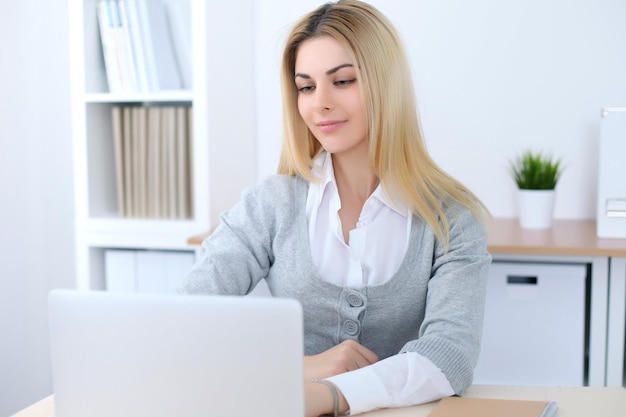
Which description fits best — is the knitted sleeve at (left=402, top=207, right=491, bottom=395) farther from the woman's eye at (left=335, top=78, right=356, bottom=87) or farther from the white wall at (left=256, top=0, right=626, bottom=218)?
the white wall at (left=256, top=0, right=626, bottom=218)

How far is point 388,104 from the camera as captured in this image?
153cm

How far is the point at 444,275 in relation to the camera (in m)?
1.47

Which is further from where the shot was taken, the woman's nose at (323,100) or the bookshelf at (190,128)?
the bookshelf at (190,128)

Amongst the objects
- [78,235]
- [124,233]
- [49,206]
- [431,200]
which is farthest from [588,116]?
[49,206]

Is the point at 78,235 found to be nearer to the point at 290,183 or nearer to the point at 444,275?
the point at 290,183

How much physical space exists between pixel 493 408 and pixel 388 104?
65 cm

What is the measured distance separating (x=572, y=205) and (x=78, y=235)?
5.32 feet

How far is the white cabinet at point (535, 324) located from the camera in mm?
2074

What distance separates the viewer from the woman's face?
1539 mm

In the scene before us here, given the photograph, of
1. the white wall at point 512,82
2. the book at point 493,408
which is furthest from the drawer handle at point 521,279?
the book at point 493,408

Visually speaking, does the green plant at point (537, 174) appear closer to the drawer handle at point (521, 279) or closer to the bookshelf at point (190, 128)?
the drawer handle at point (521, 279)

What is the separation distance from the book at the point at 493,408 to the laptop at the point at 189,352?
36 cm

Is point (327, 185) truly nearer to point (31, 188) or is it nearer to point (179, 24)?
point (179, 24)

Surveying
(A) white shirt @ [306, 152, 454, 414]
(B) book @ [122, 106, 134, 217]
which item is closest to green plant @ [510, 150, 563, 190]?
(A) white shirt @ [306, 152, 454, 414]
